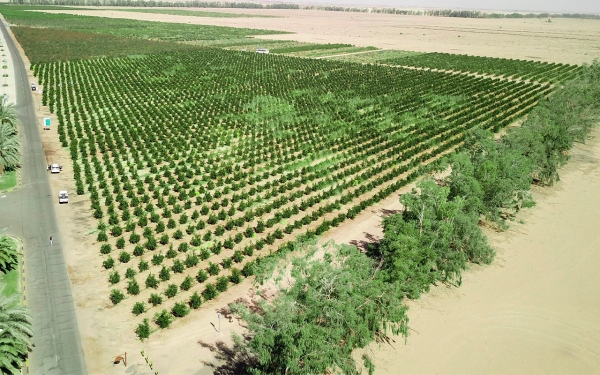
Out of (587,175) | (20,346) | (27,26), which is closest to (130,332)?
(20,346)

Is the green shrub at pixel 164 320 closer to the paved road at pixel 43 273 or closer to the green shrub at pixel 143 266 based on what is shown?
the paved road at pixel 43 273

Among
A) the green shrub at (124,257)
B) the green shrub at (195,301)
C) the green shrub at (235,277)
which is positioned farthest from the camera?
the green shrub at (124,257)

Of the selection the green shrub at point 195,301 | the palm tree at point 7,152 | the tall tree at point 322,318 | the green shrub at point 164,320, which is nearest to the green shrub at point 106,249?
the green shrub at point 164,320

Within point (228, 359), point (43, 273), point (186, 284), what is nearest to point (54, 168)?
point (43, 273)

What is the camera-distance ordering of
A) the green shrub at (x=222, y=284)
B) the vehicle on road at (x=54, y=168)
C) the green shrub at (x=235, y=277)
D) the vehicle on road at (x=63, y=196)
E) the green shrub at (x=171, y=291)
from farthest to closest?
the vehicle on road at (x=54, y=168) < the vehicle on road at (x=63, y=196) < the green shrub at (x=235, y=277) < the green shrub at (x=222, y=284) < the green shrub at (x=171, y=291)

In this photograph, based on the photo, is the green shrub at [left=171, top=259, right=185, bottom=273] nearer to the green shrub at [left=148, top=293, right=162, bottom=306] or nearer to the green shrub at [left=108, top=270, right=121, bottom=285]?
the green shrub at [left=148, top=293, right=162, bottom=306]

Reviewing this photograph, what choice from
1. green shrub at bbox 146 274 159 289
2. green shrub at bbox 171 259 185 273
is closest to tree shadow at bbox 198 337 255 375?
green shrub at bbox 146 274 159 289

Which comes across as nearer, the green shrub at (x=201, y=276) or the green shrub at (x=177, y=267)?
the green shrub at (x=201, y=276)
